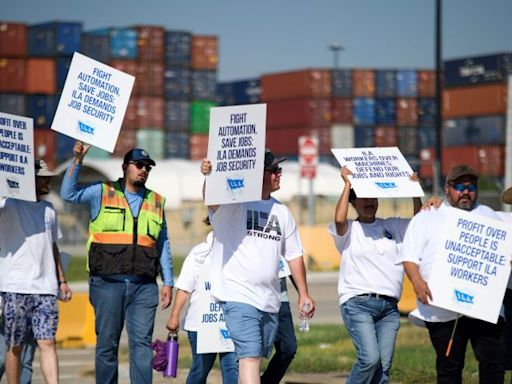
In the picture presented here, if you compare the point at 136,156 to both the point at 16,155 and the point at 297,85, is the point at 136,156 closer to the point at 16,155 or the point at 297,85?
the point at 16,155

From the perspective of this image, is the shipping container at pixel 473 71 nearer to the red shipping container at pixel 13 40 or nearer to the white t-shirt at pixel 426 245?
the red shipping container at pixel 13 40

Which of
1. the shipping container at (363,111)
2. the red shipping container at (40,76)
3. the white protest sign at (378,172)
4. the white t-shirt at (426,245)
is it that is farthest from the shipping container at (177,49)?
the white t-shirt at (426,245)

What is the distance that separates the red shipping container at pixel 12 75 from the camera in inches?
2768

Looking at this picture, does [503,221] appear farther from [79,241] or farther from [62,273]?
[79,241]

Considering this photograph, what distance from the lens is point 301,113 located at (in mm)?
80938

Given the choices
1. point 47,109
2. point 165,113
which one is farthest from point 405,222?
point 165,113

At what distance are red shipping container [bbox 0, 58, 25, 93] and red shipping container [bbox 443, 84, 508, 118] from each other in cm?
2267

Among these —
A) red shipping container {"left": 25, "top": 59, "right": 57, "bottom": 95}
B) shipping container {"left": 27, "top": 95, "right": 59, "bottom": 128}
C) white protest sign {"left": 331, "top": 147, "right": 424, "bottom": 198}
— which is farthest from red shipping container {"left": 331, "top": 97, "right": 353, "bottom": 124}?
white protest sign {"left": 331, "top": 147, "right": 424, "bottom": 198}

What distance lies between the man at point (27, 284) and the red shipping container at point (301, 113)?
6948cm

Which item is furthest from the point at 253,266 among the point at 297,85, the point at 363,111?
the point at 297,85

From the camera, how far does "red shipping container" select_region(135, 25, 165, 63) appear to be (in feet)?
248

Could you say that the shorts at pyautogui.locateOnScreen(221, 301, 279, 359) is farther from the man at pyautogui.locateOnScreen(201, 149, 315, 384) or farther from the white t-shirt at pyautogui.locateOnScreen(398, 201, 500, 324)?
the white t-shirt at pyautogui.locateOnScreen(398, 201, 500, 324)

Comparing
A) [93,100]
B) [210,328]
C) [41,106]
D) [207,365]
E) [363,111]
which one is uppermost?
[363,111]

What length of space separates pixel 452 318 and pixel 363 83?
73.2 metres
